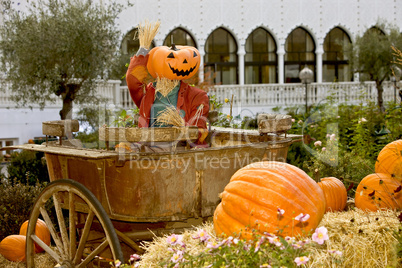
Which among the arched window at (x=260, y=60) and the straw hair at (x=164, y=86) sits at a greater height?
the arched window at (x=260, y=60)

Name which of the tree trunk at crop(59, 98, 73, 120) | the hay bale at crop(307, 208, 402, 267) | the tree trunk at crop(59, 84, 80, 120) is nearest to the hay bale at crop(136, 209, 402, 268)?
the hay bale at crop(307, 208, 402, 267)

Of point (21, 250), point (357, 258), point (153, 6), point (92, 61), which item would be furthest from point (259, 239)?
point (153, 6)

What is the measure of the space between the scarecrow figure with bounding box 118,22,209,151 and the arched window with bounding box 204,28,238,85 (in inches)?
567

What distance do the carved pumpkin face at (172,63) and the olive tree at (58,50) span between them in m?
6.74

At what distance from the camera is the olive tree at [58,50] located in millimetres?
10500

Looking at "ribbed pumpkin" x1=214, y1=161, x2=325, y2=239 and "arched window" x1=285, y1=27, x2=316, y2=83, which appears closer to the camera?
"ribbed pumpkin" x1=214, y1=161, x2=325, y2=239

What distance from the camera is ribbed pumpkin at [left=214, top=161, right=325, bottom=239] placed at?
101 inches

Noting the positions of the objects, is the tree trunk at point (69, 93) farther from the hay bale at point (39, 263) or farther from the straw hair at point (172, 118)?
the straw hair at point (172, 118)

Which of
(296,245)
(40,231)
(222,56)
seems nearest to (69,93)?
(40,231)

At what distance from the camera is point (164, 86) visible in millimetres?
4215

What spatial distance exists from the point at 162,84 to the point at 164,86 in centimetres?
3

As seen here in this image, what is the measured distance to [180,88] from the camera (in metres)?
4.37

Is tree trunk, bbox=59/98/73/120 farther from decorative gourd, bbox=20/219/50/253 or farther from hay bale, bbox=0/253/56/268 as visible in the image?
hay bale, bbox=0/253/56/268

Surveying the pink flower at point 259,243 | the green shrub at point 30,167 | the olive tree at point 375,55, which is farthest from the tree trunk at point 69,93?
the olive tree at point 375,55
